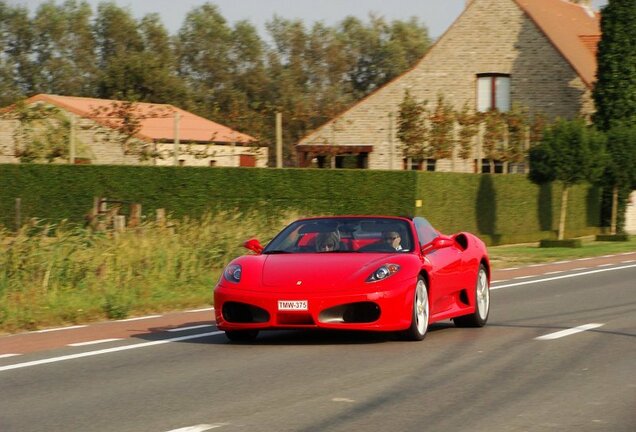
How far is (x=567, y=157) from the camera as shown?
130 ft

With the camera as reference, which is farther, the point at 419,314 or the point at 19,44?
the point at 19,44

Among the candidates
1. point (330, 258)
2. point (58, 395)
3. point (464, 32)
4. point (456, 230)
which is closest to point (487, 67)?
point (464, 32)

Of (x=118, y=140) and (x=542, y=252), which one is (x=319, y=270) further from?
(x=118, y=140)

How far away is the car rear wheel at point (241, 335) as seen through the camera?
12703 mm

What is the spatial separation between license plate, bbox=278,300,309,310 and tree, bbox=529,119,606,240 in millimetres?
28232

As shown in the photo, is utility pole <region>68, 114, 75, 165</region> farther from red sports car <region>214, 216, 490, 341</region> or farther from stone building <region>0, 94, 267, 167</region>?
red sports car <region>214, 216, 490, 341</region>

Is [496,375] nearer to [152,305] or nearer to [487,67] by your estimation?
[152,305]

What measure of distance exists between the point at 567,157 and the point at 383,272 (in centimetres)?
2825

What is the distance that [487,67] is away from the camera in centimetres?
5888

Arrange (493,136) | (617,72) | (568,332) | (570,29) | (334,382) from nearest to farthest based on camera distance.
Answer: (334,382), (568,332), (617,72), (493,136), (570,29)

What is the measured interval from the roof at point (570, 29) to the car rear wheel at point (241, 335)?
43.3m

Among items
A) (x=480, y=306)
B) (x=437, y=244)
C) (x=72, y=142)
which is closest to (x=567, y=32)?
(x=72, y=142)

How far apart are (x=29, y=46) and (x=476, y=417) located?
92.5m

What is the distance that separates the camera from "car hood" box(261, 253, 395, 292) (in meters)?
12.1
